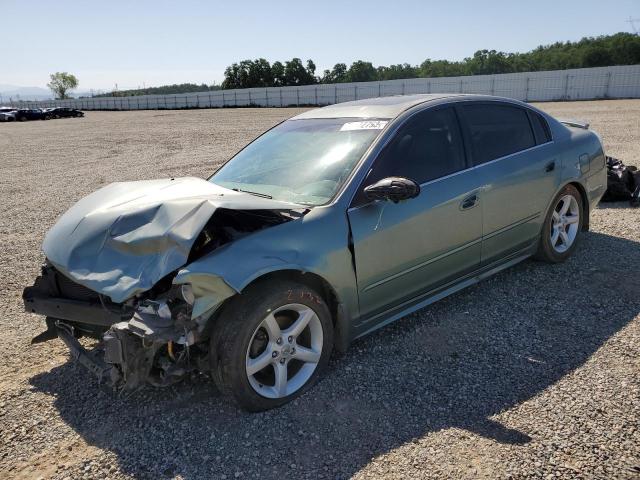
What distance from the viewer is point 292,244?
2.98 metres

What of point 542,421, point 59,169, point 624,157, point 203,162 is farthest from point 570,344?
point 59,169

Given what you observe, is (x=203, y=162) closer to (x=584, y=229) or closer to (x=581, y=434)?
(x=584, y=229)

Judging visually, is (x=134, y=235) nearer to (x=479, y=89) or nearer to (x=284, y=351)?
(x=284, y=351)

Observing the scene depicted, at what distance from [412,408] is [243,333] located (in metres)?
1.08

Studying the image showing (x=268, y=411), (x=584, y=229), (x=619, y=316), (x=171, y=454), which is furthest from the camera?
(x=584, y=229)

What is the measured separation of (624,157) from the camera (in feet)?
33.3

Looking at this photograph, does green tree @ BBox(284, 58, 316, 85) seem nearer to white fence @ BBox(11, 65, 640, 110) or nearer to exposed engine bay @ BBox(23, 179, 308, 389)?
white fence @ BBox(11, 65, 640, 110)

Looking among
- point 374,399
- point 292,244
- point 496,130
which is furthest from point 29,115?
point 374,399

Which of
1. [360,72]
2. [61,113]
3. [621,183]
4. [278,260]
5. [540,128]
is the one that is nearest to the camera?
[278,260]

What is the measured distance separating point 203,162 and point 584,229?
968cm

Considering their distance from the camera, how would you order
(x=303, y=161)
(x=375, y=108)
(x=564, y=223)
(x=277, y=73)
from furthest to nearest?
(x=277, y=73) < (x=564, y=223) < (x=375, y=108) < (x=303, y=161)

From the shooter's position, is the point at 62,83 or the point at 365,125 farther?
the point at 62,83

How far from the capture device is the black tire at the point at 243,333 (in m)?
2.76

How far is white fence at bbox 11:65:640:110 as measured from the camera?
3381cm
